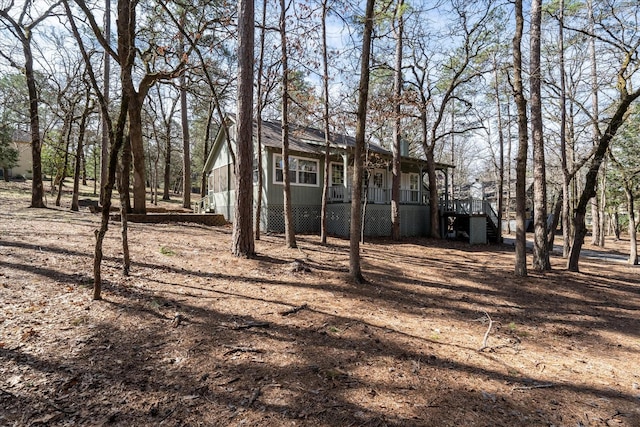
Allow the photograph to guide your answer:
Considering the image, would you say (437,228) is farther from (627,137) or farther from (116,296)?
(116,296)

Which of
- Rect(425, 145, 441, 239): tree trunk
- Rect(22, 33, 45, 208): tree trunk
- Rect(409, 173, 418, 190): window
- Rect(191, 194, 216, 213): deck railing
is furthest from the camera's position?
Rect(409, 173, 418, 190): window

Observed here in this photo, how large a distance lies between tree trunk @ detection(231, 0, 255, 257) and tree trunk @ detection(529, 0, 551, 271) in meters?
7.57

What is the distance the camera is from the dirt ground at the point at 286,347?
276 centimetres

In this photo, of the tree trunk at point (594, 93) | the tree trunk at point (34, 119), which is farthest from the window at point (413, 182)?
the tree trunk at point (34, 119)

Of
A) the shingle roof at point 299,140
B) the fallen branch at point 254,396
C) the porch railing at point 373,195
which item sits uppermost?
the shingle roof at point 299,140

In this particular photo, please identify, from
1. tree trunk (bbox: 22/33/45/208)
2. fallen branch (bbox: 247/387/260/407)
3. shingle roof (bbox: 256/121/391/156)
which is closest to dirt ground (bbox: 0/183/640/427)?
fallen branch (bbox: 247/387/260/407)

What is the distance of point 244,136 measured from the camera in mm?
7598

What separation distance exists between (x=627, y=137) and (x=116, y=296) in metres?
20.0

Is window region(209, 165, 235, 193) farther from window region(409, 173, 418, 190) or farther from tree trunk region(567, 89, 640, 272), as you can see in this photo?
tree trunk region(567, 89, 640, 272)

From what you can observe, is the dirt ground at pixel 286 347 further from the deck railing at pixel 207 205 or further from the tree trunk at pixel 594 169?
the deck railing at pixel 207 205

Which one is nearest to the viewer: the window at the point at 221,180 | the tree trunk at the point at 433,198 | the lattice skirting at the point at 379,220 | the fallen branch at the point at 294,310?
the fallen branch at the point at 294,310

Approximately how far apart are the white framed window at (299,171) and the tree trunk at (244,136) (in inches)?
284

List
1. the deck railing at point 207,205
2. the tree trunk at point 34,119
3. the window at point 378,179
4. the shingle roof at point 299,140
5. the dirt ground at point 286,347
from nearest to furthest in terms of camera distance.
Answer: the dirt ground at point 286,347 < the tree trunk at point 34,119 < the shingle roof at point 299,140 < the window at point 378,179 < the deck railing at point 207,205

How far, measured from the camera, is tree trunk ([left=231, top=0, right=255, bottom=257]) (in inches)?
295
